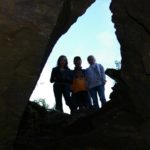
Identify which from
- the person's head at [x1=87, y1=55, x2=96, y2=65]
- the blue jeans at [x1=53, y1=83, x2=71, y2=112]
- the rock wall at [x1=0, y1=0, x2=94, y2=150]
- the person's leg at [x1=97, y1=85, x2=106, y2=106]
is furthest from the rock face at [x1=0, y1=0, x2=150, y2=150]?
the person's head at [x1=87, y1=55, x2=96, y2=65]

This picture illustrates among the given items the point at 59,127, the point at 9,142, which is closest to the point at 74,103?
the point at 59,127

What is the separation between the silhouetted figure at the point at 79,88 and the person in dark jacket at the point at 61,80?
0.18m

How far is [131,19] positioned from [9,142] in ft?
13.4

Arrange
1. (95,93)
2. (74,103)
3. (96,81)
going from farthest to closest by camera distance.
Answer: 1. (74,103)
2. (95,93)
3. (96,81)

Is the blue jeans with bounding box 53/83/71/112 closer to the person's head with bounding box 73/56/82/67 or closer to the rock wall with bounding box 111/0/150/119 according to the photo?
the person's head with bounding box 73/56/82/67

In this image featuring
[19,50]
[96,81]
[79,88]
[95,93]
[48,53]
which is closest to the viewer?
[19,50]

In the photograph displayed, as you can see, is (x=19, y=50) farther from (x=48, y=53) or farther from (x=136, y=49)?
(x=136, y=49)

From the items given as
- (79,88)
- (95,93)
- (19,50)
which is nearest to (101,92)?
(95,93)

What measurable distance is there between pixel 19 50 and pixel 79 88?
5.15 metres

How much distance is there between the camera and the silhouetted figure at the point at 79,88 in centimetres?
1265

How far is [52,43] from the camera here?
379 inches

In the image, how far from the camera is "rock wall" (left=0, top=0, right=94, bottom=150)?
7.63 meters

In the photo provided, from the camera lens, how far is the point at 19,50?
304 inches

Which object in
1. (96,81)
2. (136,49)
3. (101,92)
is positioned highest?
(96,81)
